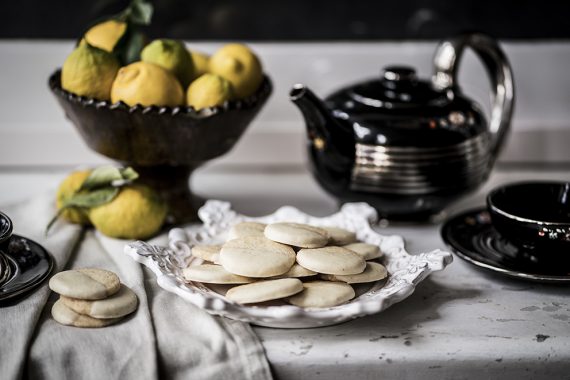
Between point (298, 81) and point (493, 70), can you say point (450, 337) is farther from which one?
point (298, 81)

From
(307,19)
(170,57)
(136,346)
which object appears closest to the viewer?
(136,346)

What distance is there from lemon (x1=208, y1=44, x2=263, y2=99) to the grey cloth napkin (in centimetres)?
30

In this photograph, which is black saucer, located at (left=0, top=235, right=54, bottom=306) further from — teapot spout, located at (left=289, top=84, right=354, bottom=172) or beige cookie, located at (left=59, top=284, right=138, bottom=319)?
teapot spout, located at (left=289, top=84, right=354, bottom=172)

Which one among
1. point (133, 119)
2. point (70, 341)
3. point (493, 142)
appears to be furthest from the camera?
point (493, 142)

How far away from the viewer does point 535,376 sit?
2.07 feet

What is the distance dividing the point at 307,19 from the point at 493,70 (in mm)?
342

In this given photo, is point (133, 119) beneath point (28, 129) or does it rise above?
above

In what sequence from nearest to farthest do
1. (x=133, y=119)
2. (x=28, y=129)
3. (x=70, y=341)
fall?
(x=70, y=341) < (x=133, y=119) < (x=28, y=129)

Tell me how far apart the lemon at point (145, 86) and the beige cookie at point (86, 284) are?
213 millimetres

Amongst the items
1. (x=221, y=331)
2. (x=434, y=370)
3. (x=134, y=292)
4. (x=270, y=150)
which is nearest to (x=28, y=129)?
(x=270, y=150)

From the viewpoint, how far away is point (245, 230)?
2.40ft

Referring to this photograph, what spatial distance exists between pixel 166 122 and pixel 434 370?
393 mm

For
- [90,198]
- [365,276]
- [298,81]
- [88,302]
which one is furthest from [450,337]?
[298,81]

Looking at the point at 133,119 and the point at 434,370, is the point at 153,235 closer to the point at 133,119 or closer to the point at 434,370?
the point at 133,119
